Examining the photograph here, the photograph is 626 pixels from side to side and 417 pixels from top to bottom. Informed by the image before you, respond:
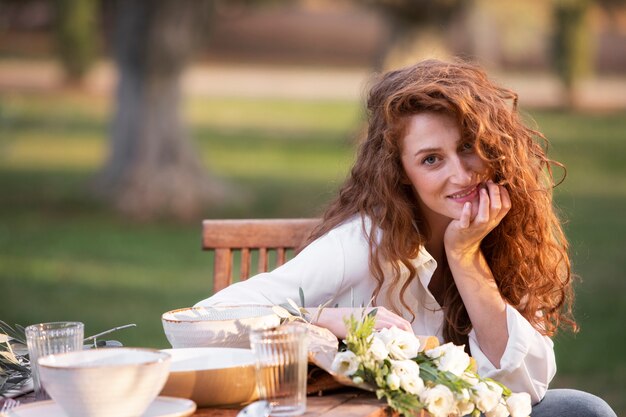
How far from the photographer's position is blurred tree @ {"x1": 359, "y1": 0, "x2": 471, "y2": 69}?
15.8 m

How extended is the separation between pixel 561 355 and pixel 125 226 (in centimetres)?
595

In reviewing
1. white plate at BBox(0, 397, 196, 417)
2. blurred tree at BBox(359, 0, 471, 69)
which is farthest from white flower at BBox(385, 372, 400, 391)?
blurred tree at BBox(359, 0, 471, 69)

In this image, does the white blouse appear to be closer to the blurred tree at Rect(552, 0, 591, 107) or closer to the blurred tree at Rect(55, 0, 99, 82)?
the blurred tree at Rect(552, 0, 591, 107)

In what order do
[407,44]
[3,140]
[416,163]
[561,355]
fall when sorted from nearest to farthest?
[416,163] → [561,355] → [407,44] → [3,140]

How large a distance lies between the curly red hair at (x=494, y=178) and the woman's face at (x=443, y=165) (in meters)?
0.03

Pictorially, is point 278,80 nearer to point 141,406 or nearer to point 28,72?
point 28,72

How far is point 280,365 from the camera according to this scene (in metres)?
2.03

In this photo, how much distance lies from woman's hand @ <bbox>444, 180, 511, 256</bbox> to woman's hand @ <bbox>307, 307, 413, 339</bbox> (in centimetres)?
37

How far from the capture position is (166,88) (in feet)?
40.0

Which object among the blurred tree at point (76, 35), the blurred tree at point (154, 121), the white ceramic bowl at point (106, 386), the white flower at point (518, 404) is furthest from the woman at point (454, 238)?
the blurred tree at point (76, 35)

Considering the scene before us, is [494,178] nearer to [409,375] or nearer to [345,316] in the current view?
[345,316]

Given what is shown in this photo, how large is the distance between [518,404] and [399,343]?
30cm

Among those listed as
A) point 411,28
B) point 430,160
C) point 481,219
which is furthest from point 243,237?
point 411,28

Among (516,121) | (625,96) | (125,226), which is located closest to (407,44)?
(125,226)
